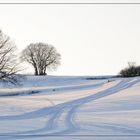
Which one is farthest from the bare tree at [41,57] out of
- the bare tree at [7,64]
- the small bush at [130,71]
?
the bare tree at [7,64]

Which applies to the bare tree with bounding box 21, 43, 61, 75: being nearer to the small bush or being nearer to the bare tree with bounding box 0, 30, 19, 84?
the small bush

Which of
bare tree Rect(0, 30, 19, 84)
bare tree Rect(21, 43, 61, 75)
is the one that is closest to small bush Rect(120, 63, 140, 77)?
bare tree Rect(21, 43, 61, 75)

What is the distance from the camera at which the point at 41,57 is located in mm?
110688

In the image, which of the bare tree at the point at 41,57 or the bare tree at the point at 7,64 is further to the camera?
the bare tree at the point at 41,57

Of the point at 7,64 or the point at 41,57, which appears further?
the point at 41,57

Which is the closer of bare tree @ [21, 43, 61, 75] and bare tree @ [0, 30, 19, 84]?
bare tree @ [0, 30, 19, 84]

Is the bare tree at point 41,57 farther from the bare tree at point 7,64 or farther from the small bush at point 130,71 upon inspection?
the bare tree at point 7,64

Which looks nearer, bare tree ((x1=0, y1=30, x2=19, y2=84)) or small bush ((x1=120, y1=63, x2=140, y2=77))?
bare tree ((x1=0, y1=30, x2=19, y2=84))

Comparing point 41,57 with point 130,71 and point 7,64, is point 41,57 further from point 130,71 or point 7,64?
point 7,64

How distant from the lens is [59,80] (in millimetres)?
86750

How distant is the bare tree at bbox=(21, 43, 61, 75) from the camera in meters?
110

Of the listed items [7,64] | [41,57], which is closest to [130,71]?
[41,57]

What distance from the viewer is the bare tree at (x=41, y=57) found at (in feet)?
360

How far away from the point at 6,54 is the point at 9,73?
2.71m
